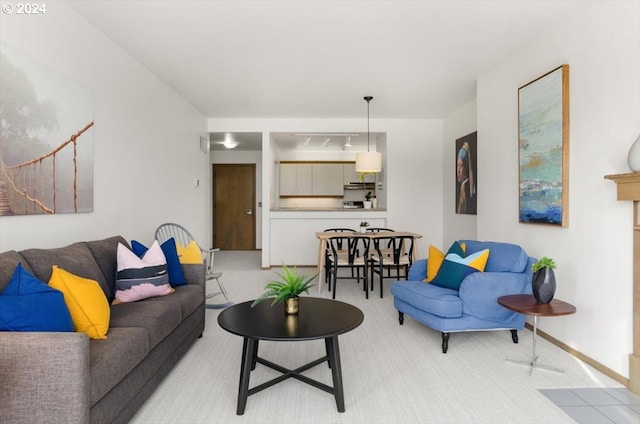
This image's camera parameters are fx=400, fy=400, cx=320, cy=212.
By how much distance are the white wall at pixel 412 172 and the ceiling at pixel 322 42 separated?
1.37m

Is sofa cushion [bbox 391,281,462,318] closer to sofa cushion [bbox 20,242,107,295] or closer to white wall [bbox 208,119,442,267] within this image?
sofa cushion [bbox 20,242,107,295]

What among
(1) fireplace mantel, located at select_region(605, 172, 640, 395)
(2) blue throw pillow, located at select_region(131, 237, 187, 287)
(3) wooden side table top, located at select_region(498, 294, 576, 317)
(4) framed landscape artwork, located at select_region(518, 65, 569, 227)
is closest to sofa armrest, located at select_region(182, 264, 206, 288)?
(2) blue throw pillow, located at select_region(131, 237, 187, 287)

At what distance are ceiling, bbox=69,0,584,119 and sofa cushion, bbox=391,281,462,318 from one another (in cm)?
221

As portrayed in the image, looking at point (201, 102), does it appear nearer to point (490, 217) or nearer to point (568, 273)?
point (490, 217)

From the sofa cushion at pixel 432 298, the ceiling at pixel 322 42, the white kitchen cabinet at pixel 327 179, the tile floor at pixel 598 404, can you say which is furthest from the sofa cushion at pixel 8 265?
the white kitchen cabinet at pixel 327 179

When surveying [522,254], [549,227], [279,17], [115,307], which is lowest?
[115,307]

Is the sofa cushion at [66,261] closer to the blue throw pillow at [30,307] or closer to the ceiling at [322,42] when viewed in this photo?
the blue throw pillow at [30,307]

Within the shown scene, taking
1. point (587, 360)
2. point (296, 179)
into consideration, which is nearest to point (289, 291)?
point (587, 360)

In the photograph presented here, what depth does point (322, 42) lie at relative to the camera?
3697mm

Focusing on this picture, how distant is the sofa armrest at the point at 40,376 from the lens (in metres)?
1.53

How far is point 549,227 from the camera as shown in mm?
3402

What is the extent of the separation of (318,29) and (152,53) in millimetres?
1734

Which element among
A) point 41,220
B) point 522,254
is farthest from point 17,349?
point 522,254

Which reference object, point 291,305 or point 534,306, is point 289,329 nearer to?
point 291,305
